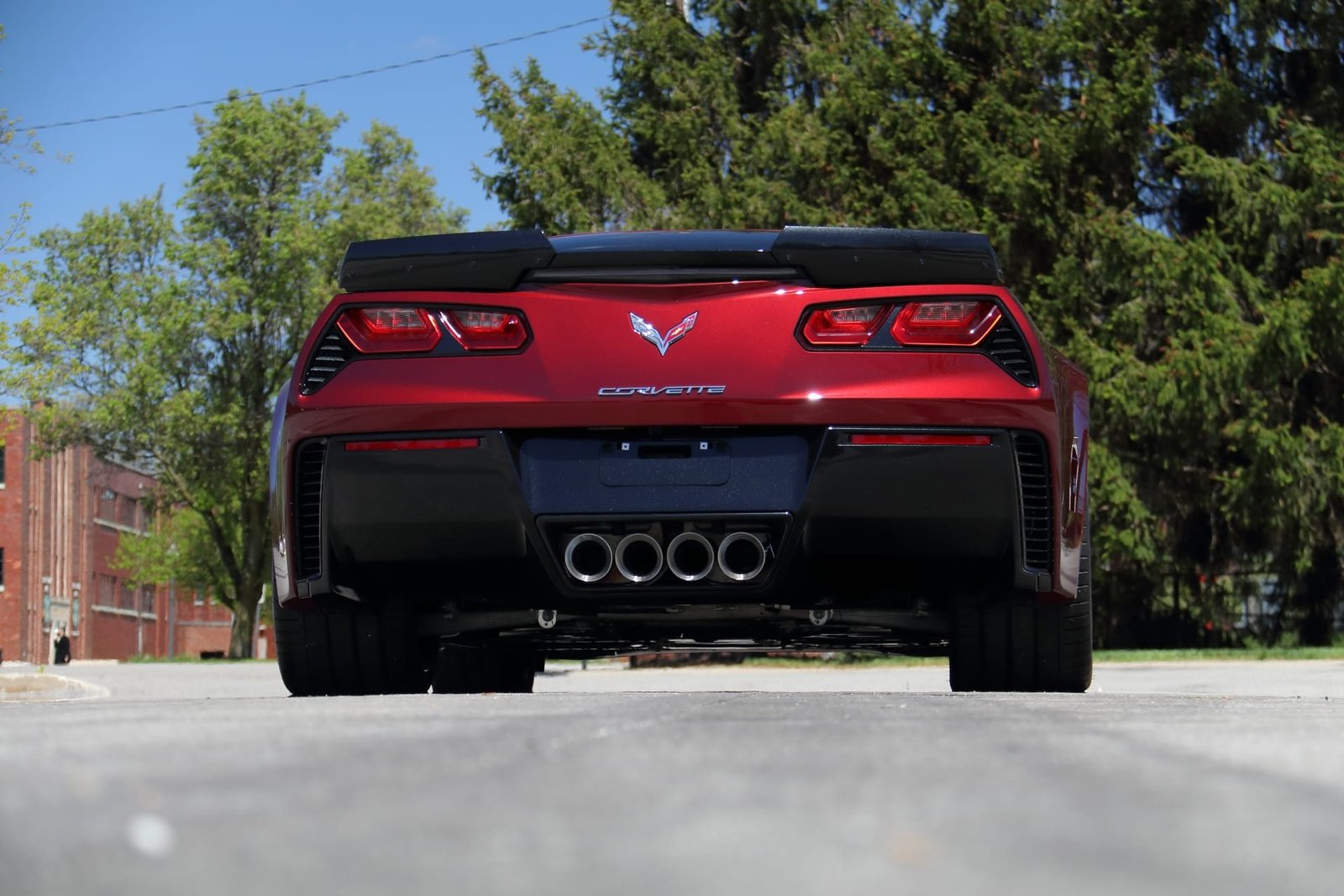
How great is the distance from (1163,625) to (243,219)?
30724 mm

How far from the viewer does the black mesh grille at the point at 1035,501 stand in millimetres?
5273

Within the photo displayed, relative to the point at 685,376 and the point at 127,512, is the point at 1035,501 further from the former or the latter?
the point at 127,512

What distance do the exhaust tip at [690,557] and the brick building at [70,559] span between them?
60623 millimetres

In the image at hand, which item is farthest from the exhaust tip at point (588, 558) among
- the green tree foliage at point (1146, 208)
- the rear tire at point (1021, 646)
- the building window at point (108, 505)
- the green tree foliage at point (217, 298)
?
the building window at point (108, 505)

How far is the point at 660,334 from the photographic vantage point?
5227 mm

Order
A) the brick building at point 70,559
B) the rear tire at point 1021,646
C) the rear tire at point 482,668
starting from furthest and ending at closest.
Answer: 1. the brick building at point 70,559
2. the rear tire at point 482,668
3. the rear tire at point 1021,646

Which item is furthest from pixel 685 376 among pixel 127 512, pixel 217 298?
pixel 127 512

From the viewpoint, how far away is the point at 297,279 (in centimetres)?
4922

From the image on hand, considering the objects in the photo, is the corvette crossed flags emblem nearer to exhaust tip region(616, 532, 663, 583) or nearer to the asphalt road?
exhaust tip region(616, 532, 663, 583)

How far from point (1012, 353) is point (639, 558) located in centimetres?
122

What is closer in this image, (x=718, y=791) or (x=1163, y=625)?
(x=718, y=791)

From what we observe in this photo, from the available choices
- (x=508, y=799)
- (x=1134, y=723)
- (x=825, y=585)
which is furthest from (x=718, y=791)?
(x=825, y=585)

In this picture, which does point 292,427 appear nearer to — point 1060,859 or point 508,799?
point 508,799

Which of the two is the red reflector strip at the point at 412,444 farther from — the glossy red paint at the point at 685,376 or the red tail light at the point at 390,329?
the red tail light at the point at 390,329
